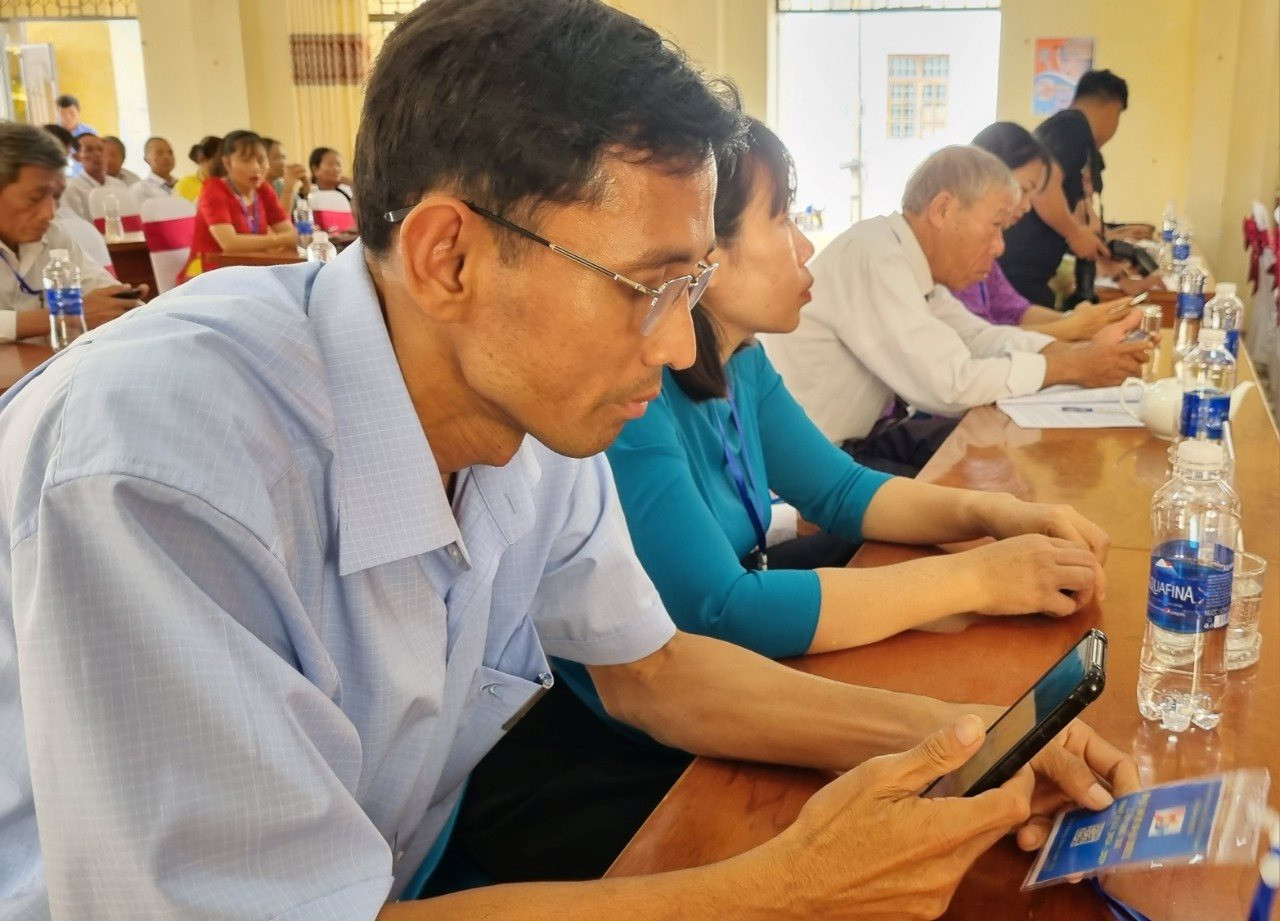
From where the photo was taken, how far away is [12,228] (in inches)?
145

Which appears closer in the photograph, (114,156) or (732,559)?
(732,559)

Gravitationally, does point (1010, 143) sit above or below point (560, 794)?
above

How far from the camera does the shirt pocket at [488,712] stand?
1114 millimetres

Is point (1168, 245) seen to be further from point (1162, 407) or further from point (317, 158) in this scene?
point (317, 158)

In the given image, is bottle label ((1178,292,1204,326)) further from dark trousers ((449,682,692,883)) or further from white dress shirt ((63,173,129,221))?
white dress shirt ((63,173,129,221))

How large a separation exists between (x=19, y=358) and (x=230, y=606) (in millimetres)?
2820

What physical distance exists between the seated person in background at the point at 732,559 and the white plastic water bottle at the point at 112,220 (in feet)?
20.2

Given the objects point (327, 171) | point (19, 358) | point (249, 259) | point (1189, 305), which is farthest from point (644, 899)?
point (327, 171)

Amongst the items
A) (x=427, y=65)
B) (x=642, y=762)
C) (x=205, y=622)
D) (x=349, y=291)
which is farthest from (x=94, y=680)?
(x=642, y=762)

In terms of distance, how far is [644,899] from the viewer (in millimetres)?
789

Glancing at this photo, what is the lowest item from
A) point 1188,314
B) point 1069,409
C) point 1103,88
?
point 1069,409

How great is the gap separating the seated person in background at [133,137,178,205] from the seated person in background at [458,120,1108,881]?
24.3ft

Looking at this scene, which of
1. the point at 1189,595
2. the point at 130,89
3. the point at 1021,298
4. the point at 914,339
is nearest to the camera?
the point at 1189,595

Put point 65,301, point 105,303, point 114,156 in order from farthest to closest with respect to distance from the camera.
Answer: point 114,156 < point 105,303 < point 65,301
